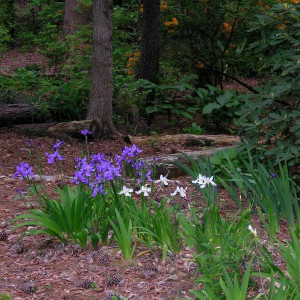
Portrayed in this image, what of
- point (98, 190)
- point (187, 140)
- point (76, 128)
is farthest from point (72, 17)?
point (98, 190)

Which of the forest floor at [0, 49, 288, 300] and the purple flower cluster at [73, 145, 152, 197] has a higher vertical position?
the purple flower cluster at [73, 145, 152, 197]

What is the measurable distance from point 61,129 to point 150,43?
2570mm

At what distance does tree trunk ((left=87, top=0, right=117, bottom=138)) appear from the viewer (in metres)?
8.19

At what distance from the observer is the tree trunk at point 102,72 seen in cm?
819

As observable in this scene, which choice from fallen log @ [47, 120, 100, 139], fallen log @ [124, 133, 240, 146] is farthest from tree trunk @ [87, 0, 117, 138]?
fallen log @ [124, 133, 240, 146]

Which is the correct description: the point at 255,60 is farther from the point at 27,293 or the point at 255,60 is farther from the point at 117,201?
the point at 27,293

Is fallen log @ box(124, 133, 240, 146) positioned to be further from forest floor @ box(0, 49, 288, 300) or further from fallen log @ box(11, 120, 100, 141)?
forest floor @ box(0, 49, 288, 300)

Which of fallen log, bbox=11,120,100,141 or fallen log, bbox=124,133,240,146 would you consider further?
fallen log, bbox=11,120,100,141

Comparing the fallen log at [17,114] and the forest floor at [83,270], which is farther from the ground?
the forest floor at [83,270]

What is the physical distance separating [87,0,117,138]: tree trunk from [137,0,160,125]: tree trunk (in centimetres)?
149

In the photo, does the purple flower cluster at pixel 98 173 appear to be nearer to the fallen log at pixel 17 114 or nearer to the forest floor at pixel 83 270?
the forest floor at pixel 83 270

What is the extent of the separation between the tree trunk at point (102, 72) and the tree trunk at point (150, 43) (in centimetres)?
149

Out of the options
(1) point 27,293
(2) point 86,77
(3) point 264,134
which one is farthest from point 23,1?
(1) point 27,293

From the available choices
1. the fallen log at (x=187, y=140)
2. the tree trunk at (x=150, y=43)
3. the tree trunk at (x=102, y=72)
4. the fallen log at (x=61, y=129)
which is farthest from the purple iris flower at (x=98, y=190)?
the tree trunk at (x=150, y=43)
